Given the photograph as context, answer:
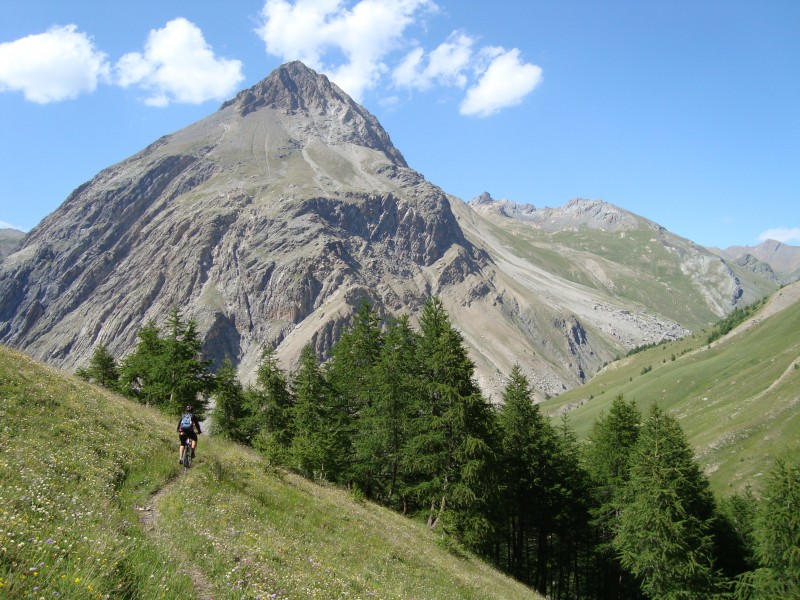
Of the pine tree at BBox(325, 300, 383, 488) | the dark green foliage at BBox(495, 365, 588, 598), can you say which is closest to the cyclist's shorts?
the pine tree at BBox(325, 300, 383, 488)

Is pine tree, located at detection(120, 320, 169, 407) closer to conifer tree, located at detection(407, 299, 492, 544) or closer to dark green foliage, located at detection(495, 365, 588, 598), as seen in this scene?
conifer tree, located at detection(407, 299, 492, 544)

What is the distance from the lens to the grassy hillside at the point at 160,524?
705 centimetres

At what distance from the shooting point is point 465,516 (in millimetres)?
26625

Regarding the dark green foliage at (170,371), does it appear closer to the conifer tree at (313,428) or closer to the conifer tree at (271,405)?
the conifer tree at (271,405)

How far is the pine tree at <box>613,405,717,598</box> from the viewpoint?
2773 cm

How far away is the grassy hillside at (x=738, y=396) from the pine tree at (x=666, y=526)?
43487 millimetres

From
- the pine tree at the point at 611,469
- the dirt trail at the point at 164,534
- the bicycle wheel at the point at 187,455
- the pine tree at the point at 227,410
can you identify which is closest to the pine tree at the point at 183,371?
the pine tree at the point at 227,410

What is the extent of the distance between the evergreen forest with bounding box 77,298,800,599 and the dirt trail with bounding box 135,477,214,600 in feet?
25.0

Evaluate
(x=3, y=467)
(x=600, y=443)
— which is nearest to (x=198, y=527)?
(x=3, y=467)

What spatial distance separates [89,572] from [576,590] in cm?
4790

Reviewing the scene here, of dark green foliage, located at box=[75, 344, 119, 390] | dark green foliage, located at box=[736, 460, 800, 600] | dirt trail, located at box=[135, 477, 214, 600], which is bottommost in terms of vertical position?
dark green foliage, located at box=[75, 344, 119, 390]

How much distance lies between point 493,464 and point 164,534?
67.8 feet

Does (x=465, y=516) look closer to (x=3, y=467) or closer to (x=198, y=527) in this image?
(x=198, y=527)

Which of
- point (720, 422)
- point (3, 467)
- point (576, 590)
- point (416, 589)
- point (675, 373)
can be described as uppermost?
point (675, 373)
